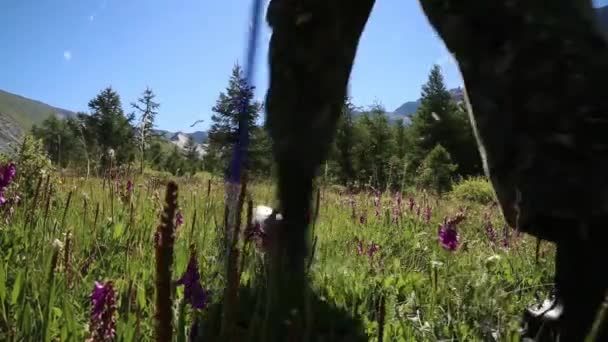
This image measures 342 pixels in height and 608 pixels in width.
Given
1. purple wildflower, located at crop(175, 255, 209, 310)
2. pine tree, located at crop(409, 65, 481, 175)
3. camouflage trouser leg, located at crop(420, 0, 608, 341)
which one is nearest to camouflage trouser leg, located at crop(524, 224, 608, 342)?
camouflage trouser leg, located at crop(420, 0, 608, 341)

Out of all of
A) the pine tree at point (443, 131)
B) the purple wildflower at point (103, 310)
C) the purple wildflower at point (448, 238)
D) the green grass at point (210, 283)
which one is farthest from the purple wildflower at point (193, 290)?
the pine tree at point (443, 131)

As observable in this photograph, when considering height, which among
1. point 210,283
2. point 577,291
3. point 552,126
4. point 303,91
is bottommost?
point 210,283

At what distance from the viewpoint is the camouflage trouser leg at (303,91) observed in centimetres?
213

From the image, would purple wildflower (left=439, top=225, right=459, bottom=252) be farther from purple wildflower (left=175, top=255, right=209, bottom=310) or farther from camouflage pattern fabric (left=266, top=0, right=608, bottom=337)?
purple wildflower (left=175, top=255, right=209, bottom=310)

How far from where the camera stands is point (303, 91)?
2.15 metres

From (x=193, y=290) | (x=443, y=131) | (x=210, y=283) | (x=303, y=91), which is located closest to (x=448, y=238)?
(x=303, y=91)

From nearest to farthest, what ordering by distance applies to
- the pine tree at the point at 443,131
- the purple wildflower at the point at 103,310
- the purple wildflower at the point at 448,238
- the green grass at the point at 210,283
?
the purple wildflower at the point at 103,310 < the green grass at the point at 210,283 < the purple wildflower at the point at 448,238 < the pine tree at the point at 443,131

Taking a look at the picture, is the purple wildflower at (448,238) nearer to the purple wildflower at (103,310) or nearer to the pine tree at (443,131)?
the purple wildflower at (103,310)

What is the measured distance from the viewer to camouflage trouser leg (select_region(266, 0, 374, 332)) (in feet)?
6.98

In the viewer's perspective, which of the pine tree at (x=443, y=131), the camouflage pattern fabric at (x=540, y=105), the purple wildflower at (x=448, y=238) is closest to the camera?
the camouflage pattern fabric at (x=540, y=105)

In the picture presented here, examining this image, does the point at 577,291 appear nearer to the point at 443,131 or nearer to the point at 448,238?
the point at 448,238

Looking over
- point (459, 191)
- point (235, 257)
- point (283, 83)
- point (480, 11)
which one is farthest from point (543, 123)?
point (459, 191)

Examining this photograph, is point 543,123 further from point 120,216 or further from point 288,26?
point 120,216

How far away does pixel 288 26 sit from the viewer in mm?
2186
